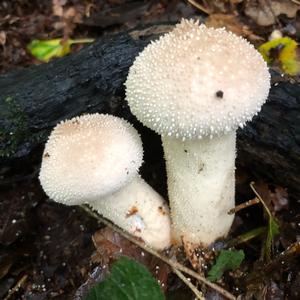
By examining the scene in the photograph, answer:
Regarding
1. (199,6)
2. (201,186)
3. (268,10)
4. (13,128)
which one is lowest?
(13,128)

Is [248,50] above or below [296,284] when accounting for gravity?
above

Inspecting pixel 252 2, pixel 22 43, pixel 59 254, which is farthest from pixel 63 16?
pixel 59 254

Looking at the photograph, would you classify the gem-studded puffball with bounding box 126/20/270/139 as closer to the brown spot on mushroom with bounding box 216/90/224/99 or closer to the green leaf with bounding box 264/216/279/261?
the brown spot on mushroom with bounding box 216/90/224/99

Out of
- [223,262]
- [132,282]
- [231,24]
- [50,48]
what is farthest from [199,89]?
[50,48]

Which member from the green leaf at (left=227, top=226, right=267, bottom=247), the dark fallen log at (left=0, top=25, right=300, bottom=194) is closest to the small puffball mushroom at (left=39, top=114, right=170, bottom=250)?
the dark fallen log at (left=0, top=25, right=300, bottom=194)

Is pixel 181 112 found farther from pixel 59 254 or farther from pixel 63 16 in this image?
pixel 63 16

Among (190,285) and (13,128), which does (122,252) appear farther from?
(13,128)
